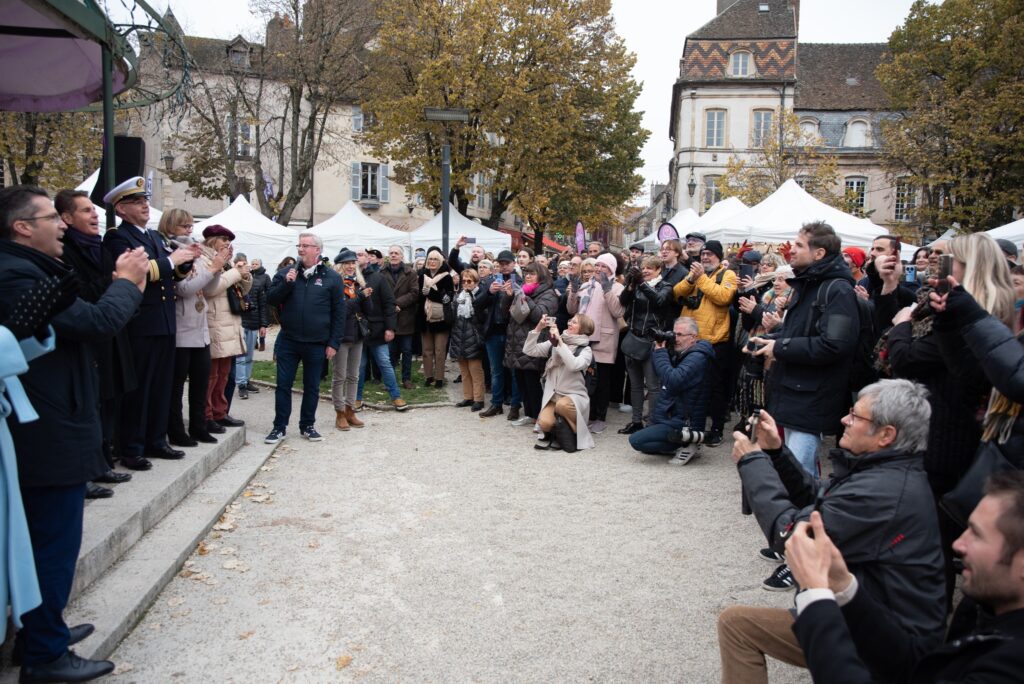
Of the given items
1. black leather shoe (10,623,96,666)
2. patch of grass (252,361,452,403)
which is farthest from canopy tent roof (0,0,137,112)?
patch of grass (252,361,452,403)

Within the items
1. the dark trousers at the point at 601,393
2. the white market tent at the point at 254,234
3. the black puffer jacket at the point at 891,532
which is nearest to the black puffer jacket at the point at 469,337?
the dark trousers at the point at 601,393

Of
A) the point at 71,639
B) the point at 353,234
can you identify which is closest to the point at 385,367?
the point at 71,639

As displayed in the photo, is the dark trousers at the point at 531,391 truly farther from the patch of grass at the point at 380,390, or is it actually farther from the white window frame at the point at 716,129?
the white window frame at the point at 716,129

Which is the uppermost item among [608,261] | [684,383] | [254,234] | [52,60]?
[52,60]

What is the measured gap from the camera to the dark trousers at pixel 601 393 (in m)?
9.47

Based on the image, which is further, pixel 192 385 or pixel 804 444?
pixel 192 385

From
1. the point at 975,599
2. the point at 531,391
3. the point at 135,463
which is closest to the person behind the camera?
the point at 975,599

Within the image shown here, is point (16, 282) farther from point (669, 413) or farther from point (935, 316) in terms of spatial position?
point (669, 413)

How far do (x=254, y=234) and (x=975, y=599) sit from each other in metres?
21.0

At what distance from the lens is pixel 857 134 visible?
48.2 meters

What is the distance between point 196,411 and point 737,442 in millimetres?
5641

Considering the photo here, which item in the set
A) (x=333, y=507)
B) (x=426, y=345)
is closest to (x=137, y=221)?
(x=333, y=507)

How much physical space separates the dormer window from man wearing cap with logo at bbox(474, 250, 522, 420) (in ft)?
148

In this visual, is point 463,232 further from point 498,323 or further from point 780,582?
point 780,582
